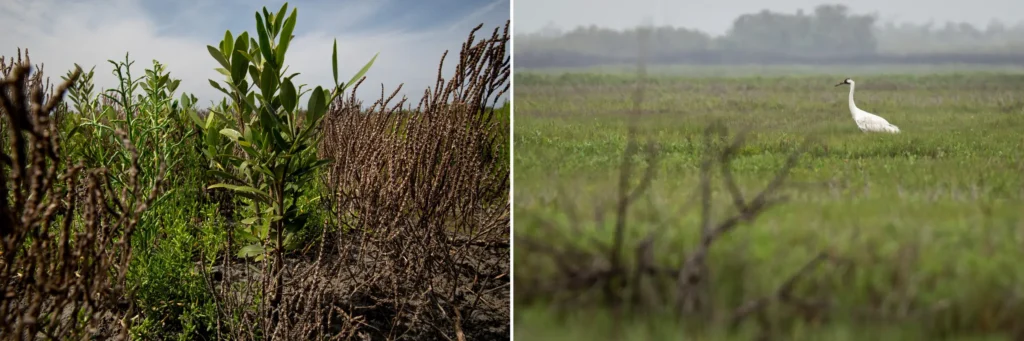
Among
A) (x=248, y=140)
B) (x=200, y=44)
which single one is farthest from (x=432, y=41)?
(x=248, y=140)

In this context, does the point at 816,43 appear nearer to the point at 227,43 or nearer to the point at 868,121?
the point at 868,121

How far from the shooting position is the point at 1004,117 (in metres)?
1.17

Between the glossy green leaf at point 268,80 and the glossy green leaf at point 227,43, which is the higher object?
the glossy green leaf at point 227,43

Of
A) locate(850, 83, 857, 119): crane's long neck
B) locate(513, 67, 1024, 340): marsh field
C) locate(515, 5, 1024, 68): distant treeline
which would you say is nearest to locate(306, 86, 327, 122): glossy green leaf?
locate(513, 67, 1024, 340): marsh field

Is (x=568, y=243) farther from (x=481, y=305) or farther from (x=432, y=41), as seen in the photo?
(x=432, y=41)

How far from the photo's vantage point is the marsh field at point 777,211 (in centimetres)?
117

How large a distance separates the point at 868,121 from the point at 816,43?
0.18 meters

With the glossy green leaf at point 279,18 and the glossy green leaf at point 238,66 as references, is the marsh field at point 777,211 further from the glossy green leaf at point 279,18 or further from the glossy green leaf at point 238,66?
the glossy green leaf at point 238,66

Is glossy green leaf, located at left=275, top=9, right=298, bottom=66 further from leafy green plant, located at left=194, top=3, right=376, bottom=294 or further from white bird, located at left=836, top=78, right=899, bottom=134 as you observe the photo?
white bird, located at left=836, top=78, right=899, bottom=134

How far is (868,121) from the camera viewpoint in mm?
1221


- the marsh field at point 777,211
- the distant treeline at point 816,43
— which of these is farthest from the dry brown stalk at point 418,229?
the distant treeline at point 816,43

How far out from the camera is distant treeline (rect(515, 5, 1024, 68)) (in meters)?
1.17

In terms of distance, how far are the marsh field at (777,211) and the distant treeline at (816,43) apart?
32 mm

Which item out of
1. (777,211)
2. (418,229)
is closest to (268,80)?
(418,229)
